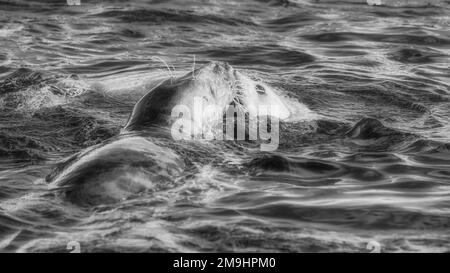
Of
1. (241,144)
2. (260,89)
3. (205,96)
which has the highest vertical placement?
(205,96)

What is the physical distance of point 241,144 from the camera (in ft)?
27.8

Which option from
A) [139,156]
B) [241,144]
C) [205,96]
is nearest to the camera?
[139,156]

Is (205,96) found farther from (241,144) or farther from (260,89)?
(260,89)

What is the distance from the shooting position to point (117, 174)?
264 inches

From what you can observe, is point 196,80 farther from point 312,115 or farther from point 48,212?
point 48,212

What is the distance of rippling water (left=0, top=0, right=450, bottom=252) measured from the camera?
6.09m

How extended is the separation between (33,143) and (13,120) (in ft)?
3.54

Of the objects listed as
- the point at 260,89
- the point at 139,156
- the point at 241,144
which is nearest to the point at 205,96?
the point at 241,144

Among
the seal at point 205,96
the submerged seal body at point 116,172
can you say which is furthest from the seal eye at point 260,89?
the submerged seal body at point 116,172

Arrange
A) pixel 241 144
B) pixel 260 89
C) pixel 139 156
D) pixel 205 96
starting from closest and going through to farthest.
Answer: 1. pixel 139 156
2. pixel 241 144
3. pixel 205 96
4. pixel 260 89

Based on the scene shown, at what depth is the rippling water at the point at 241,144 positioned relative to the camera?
6.09 meters

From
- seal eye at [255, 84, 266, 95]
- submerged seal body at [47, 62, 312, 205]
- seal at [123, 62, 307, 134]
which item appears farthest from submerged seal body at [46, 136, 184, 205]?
seal eye at [255, 84, 266, 95]

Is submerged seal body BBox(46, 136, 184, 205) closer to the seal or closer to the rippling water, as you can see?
the rippling water

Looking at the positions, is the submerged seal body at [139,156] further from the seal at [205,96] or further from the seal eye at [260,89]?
the seal eye at [260,89]
